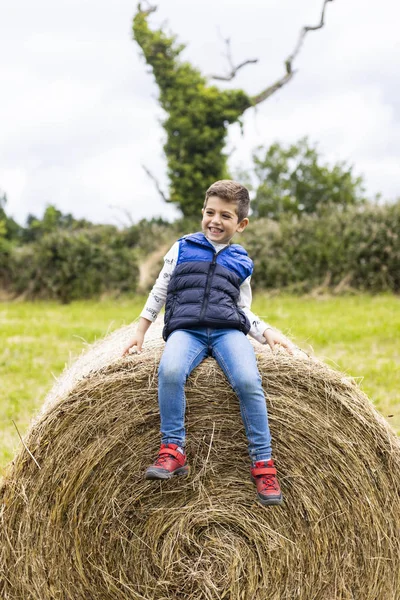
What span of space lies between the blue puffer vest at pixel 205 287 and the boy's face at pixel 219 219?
61 mm

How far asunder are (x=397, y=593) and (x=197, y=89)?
17214mm

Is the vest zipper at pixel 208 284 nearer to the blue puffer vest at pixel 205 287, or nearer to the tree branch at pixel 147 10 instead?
the blue puffer vest at pixel 205 287

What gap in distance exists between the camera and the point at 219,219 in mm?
3293

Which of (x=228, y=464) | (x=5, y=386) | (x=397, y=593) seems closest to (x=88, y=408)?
(x=228, y=464)

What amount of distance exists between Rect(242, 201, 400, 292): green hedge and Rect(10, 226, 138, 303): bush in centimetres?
334

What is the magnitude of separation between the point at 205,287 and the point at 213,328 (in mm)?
199

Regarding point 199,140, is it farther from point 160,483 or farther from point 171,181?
point 160,483

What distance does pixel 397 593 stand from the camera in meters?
3.34

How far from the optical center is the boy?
9.91 feet

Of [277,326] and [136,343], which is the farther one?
[277,326]

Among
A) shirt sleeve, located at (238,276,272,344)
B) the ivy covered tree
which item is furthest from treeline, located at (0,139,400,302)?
shirt sleeve, located at (238,276,272,344)

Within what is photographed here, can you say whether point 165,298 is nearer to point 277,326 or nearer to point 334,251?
point 277,326

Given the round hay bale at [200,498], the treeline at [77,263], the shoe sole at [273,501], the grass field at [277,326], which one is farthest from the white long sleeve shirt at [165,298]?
the treeline at [77,263]

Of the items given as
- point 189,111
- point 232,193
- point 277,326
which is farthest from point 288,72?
point 232,193
